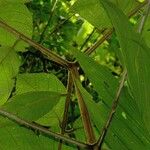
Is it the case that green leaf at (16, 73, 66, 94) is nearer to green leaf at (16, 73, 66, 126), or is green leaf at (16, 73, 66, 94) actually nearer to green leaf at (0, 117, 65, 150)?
green leaf at (16, 73, 66, 126)

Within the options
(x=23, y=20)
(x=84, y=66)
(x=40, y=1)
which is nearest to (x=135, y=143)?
(x=84, y=66)

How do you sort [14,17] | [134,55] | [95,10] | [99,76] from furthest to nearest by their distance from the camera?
[14,17]
[95,10]
[99,76]
[134,55]

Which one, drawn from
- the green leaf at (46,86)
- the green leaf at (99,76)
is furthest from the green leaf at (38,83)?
the green leaf at (99,76)

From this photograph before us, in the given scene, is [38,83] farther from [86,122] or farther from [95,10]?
[86,122]

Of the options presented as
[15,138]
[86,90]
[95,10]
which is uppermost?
[95,10]

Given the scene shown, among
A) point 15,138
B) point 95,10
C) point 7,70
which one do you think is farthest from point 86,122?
point 7,70
